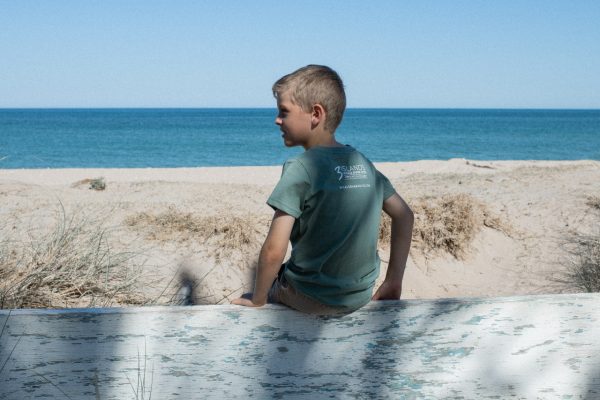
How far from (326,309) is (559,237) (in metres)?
4.93

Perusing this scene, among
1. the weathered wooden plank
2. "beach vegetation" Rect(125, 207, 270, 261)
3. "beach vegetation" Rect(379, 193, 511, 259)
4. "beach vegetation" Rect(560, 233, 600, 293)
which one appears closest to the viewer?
the weathered wooden plank

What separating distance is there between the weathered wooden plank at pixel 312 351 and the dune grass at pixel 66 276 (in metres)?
1.59

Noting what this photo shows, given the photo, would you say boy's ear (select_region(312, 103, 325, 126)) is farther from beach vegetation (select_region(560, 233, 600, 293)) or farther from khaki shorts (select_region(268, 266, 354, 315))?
beach vegetation (select_region(560, 233, 600, 293))

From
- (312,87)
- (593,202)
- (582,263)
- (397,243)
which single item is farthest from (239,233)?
(593,202)

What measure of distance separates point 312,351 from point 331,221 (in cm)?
44

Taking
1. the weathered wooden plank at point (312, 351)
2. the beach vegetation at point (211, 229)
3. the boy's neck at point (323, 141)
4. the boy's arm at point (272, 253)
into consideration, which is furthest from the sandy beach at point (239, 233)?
the boy's neck at point (323, 141)

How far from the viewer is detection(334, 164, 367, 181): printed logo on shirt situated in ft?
7.85

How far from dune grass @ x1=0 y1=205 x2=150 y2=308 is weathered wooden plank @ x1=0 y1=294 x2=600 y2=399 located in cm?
159

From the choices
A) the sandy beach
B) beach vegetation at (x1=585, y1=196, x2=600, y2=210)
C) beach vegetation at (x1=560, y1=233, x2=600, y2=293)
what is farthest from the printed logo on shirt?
beach vegetation at (x1=585, y1=196, x2=600, y2=210)

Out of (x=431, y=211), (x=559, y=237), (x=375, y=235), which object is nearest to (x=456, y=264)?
(x=431, y=211)

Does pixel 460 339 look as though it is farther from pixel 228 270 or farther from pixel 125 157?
pixel 125 157

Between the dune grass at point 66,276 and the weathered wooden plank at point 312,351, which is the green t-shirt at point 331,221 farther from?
the dune grass at point 66,276

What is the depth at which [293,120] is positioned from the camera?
2422mm

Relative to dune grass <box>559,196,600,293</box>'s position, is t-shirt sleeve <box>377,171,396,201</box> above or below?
above
